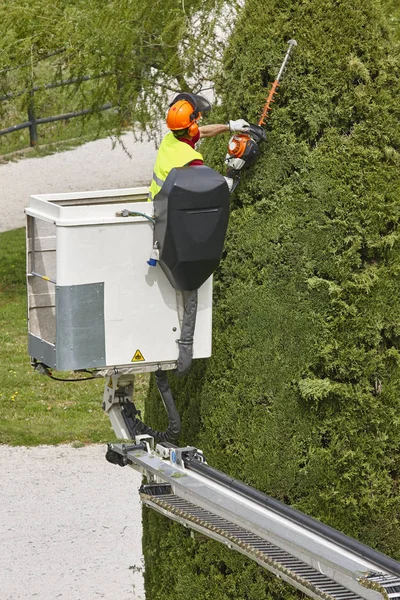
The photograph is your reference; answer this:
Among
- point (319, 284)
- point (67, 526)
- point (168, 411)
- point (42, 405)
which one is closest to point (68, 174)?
point (42, 405)

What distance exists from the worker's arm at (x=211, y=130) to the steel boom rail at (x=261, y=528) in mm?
→ 1249

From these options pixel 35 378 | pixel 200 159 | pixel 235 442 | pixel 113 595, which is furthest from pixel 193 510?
pixel 35 378

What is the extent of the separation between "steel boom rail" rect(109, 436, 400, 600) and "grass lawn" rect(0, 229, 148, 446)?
18.1 ft

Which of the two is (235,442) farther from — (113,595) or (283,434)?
(113,595)

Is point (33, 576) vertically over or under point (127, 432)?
under

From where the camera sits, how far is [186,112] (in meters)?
4.59

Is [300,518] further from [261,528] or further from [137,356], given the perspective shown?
[137,356]

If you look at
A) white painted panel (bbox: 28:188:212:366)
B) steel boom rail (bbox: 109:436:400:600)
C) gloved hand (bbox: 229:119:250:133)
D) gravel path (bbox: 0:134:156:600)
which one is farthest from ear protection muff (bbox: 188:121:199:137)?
gravel path (bbox: 0:134:156:600)

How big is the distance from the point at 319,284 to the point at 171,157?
0.78m

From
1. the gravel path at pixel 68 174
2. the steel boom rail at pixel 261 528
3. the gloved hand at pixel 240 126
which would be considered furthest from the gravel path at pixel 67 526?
the gravel path at pixel 68 174

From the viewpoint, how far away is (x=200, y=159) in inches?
180

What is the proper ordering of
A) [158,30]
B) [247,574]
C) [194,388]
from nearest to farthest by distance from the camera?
1. [247,574]
2. [194,388]
3. [158,30]

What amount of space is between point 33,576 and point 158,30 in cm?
744

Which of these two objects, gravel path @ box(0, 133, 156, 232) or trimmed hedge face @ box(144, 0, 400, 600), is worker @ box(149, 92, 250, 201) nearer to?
trimmed hedge face @ box(144, 0, 400, 600)
